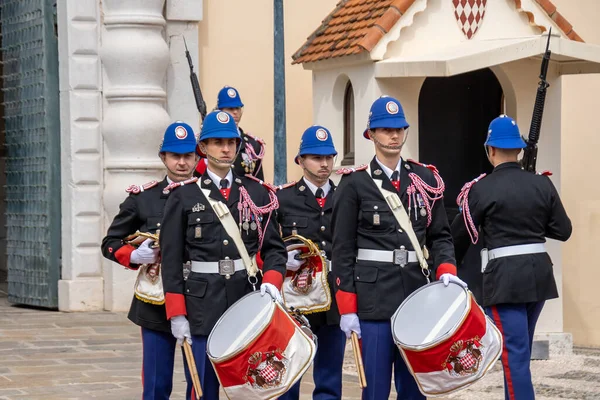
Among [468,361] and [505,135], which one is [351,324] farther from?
[505,135]

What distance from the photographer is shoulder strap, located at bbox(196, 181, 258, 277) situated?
20.9 ft

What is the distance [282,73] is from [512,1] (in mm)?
2335

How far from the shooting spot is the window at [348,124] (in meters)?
11.4

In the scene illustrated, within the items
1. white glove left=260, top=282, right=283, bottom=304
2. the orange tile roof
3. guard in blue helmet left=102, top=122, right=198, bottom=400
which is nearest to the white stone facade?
the orange tile roof

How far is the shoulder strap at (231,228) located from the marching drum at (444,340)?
76 cm

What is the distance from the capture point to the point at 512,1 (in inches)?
456

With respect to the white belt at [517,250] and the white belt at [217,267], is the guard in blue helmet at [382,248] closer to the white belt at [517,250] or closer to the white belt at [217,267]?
the white belt at [217,267]

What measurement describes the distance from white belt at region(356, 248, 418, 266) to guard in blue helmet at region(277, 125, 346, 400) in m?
1.09

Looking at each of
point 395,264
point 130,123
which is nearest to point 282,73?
point 130,123

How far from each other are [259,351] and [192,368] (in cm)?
54

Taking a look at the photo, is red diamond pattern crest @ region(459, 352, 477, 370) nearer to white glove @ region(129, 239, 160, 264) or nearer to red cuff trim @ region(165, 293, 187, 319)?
red cuff trim @ region(165, 293, 187, 319)

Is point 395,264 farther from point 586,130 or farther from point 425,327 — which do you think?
point 586,130

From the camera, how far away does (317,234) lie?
7.84 meters

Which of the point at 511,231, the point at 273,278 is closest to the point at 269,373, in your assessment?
the point at 273,278
